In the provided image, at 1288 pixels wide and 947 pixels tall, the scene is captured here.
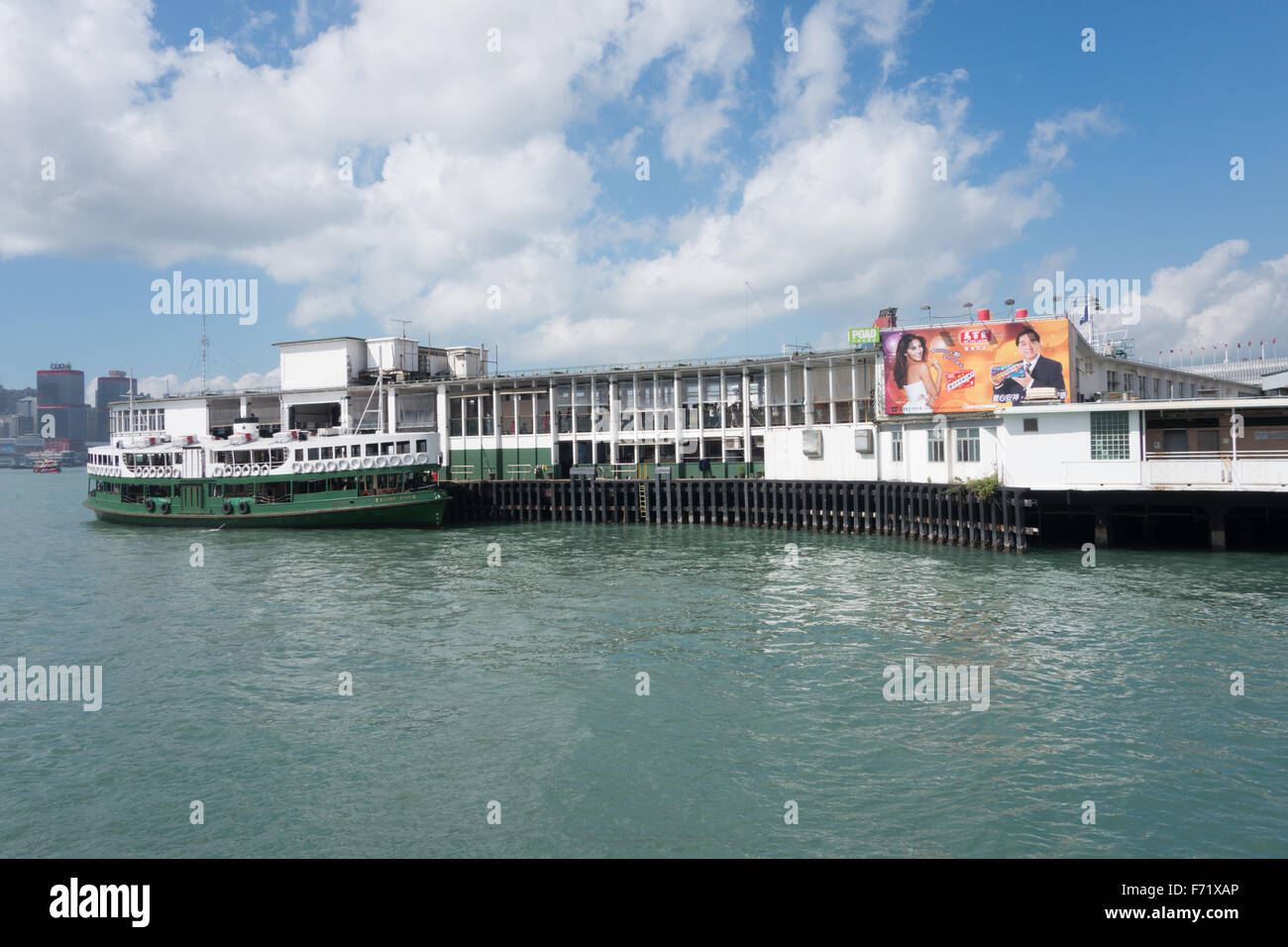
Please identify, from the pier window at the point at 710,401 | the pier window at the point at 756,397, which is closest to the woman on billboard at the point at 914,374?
the pier window at the point at 756,397

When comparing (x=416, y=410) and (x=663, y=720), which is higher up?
(x=416, y=410)

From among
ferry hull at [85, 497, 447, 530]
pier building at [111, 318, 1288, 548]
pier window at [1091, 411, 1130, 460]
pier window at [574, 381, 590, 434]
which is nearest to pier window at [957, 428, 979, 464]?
pier building at [111, 318, 1288, 548]

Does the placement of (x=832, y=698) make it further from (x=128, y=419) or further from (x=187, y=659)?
(x=128, y=419)

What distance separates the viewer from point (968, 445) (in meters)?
46.4

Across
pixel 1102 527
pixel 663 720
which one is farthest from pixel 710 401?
pixel 663 720

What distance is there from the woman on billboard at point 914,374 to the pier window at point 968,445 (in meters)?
2.46

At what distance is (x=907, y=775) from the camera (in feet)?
50.1

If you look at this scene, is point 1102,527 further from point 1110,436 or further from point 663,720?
point 663,720

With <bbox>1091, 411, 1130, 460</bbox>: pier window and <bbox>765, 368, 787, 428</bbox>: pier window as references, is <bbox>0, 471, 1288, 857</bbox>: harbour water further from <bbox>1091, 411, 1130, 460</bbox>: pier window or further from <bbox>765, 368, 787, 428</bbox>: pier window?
<bbox>765, 368, 787, 428</bbox>: pier window

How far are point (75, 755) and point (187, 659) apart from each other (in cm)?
740

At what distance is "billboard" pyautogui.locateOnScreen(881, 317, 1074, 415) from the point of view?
146ft

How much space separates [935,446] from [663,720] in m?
34.8

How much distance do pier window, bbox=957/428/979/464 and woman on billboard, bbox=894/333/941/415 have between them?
2.46m
